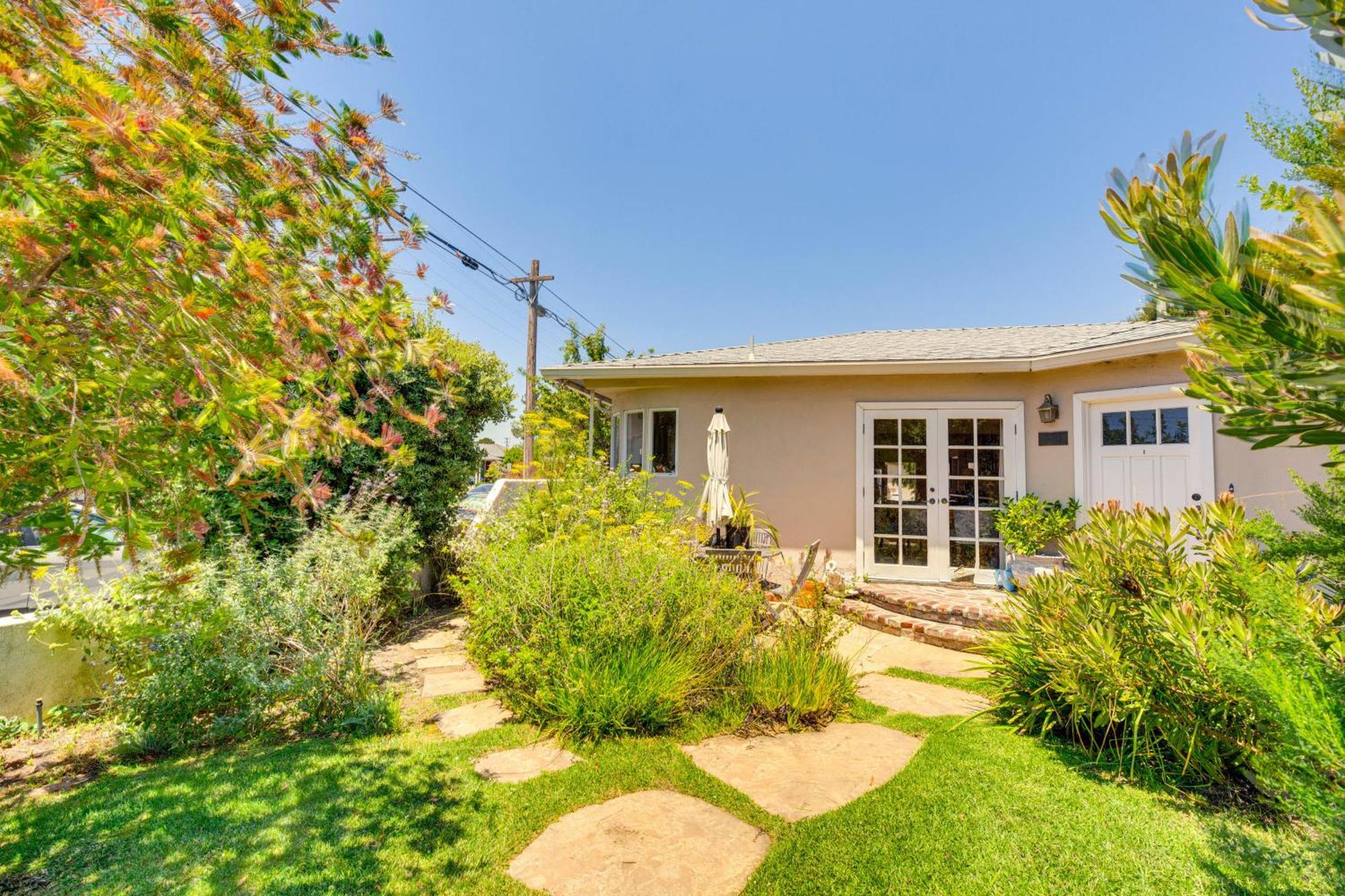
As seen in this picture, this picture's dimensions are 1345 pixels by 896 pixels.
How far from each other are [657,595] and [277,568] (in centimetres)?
317

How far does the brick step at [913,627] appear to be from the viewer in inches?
232

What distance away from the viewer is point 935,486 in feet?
26.8

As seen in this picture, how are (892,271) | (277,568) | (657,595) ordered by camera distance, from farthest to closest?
(892,271), (277,568), (657,595)

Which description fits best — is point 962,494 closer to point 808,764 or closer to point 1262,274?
point 808,764

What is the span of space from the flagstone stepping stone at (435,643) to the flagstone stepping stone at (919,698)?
13.6 ft

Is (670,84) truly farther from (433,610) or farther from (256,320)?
(256,320)

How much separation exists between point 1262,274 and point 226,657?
209 inches

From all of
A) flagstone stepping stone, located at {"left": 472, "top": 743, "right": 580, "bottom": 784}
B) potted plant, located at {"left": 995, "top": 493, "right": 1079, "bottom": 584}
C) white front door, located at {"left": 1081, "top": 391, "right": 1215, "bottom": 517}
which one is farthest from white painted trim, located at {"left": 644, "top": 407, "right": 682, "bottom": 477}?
flagstone stepping stone, located at {"left": 472, "top": 743, "right": 580, "bottom": 784}

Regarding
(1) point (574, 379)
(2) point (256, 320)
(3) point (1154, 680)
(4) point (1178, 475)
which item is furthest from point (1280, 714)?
(1) point (574, 379)

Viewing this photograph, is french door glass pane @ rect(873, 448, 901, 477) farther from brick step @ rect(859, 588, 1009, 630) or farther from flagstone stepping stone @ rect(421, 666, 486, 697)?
flagstone stepping stone @ rect(421, 666, 486, 697)

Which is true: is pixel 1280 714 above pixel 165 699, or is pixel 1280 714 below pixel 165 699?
above

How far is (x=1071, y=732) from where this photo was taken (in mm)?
3666

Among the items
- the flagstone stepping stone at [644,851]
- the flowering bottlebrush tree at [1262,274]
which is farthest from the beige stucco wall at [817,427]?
the flowering bottlebrush tree at [1262,274]

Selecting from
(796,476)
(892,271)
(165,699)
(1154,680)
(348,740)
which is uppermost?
(892,271)
